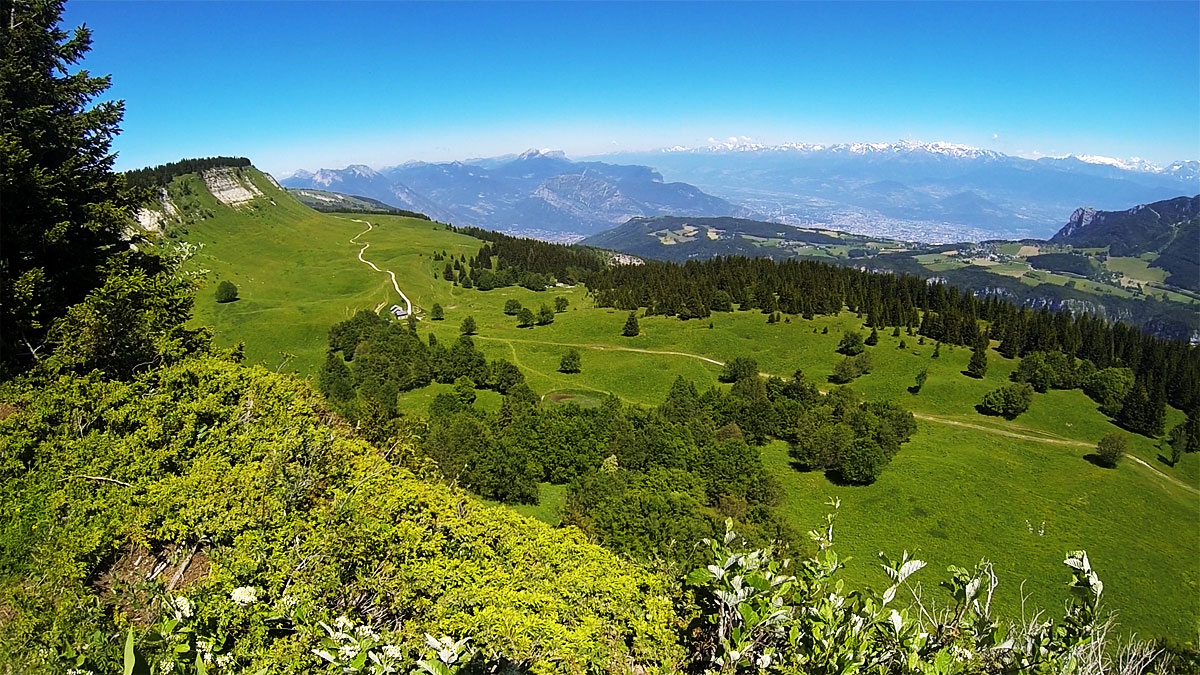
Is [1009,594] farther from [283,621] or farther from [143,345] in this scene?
[143,345]

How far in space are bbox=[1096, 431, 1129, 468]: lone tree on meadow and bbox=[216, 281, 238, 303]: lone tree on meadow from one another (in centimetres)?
12308

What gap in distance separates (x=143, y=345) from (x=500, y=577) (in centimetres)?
1606

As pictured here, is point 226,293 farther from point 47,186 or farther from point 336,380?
point 47,186

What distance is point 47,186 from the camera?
20.0 meters

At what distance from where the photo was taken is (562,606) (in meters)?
13.2

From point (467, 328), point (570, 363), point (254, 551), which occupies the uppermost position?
point (254, 551)

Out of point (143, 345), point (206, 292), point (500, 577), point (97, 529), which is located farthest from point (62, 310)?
point (206, 292)

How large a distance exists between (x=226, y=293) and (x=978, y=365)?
118 m

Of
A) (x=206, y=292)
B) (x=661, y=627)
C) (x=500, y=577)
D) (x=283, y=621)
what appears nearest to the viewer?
(x=283, y=621)

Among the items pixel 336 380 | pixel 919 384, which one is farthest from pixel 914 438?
pixel 336 380

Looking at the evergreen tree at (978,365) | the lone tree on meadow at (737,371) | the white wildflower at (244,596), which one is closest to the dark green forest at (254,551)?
the white wildflower at (244,596)

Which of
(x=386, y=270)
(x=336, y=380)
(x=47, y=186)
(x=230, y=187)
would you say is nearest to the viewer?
(x=47, y=186)

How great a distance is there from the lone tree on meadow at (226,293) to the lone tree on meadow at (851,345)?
332ft

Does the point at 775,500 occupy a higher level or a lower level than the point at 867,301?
lower
